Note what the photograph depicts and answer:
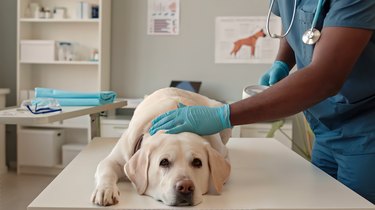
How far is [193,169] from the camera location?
100cm

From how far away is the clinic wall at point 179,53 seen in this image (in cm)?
357

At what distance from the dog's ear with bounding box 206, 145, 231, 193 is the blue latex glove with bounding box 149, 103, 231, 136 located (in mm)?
77

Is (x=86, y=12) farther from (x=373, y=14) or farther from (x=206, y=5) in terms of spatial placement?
(x=373, y=14)

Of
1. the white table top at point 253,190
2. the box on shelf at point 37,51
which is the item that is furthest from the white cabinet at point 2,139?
the white table top at point 253,190

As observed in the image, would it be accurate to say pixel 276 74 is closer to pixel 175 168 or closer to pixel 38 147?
pixel 175 168

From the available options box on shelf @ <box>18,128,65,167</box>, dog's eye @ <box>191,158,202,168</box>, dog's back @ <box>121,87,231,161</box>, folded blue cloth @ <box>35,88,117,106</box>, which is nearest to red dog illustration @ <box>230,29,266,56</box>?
box on shelf @ <box>18,128,65,167</box>

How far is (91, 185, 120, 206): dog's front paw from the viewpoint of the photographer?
2.87ft

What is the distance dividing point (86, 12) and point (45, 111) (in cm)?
240

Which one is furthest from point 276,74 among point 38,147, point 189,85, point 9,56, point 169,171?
point 9,56

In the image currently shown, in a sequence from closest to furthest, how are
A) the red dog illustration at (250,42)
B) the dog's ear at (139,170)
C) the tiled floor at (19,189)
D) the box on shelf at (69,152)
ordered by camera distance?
the dog's ear at (139,170) < the tiled floor at (19,189) < the box on shelf at (69,152) < the red dog illustration at (250,42)

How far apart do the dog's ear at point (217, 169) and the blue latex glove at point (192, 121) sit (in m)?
0.08

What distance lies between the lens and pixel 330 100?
4.22ft

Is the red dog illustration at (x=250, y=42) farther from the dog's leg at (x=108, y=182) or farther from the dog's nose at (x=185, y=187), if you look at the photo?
the dog's nose at (x=185, y=187)

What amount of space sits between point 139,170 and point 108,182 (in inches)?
3.4
